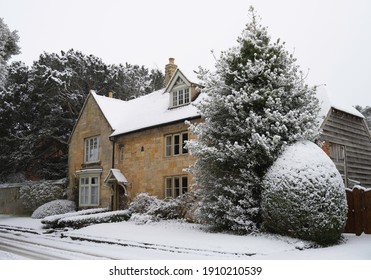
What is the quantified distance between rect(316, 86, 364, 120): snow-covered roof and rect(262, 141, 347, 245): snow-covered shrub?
5.14 meters

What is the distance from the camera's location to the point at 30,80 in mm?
27500

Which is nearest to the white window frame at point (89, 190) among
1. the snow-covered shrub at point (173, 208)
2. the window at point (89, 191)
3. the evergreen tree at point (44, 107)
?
the window at point (89, 191)

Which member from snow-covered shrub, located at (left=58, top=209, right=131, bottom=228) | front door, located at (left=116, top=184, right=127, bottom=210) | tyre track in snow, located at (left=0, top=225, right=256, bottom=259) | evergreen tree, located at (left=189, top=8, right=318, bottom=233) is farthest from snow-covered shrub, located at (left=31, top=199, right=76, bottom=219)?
evergreen tree, located at (left=189, top=8, right=318, bottom=233)

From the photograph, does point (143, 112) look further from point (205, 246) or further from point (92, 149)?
point (205, 246)

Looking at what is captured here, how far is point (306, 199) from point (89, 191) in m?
15.0

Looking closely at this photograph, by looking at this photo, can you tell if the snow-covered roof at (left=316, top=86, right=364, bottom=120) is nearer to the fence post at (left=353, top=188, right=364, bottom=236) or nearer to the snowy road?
the fence post at (left=353, top=188, right=364, bottom=236)

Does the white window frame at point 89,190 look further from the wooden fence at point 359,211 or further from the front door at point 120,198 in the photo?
the wooden fence at point 359,211

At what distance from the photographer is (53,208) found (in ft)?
68.4

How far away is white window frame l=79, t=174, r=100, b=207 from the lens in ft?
71.1

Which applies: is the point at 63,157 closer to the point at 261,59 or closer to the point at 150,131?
the point at 150,131

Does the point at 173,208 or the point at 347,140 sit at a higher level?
the point at 347,140

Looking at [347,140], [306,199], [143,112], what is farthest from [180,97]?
[306,199]

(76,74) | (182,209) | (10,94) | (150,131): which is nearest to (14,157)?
(10,94)
